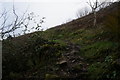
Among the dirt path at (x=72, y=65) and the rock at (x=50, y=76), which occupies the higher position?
the dirt path at (x=72, y=65)

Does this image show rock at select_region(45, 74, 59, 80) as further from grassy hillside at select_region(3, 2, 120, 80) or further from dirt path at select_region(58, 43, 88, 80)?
dirt path at select_region(58, 43, 88, 80)

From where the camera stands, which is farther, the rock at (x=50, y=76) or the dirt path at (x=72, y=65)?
the dirt path at (x=72, y=65)

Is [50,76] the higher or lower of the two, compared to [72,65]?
lower

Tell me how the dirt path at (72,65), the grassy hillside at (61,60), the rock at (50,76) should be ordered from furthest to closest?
the dirt path at (72,65), the rock at (50,76), the grassy hillside at (61,60)

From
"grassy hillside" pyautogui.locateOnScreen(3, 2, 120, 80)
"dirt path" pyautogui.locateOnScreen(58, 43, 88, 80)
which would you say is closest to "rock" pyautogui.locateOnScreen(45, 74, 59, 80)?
"grassy hillside" pyautogui.locateOnScreen(3, 2, 120, 80)

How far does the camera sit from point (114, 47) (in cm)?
925

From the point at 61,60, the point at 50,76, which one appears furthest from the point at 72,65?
the point at 50,76

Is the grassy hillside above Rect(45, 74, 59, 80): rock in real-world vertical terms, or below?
above

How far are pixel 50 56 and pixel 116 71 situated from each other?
3.96 m

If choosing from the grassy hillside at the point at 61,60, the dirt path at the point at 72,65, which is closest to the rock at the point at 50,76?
the grassy hillside at the point at 61,60

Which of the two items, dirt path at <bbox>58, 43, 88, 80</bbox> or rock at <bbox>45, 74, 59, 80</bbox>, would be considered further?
dirt path at <bbox>58, 43, 88, 80</bbox>

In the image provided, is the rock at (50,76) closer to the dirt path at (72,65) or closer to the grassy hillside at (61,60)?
the grassy hillside at (61,60)

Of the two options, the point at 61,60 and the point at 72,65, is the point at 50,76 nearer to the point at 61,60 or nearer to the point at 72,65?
the point at 72,65

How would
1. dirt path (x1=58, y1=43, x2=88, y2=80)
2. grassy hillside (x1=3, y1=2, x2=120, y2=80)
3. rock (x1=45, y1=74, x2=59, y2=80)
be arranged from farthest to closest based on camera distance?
dirt path (x1=58, y1=43, x2=88, y2=80)
rock (x1=45, y1=74, x2=59, y2=80)
grassy hillside (x1=3, y1=2, x2=120, y2=80)
